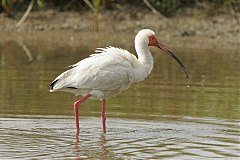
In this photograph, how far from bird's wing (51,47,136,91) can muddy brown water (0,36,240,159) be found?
56cm

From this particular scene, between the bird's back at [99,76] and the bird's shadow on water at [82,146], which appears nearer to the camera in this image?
the bird's shadow on water at [82,146]

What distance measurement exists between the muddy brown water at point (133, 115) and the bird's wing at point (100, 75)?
563mm

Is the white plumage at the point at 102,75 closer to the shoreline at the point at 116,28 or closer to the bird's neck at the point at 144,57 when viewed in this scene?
the bird's neck at the point at 144,57

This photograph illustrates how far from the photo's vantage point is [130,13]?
22484 millimetres

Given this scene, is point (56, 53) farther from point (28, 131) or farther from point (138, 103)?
point (28, 131)

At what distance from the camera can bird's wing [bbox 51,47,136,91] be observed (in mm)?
11133

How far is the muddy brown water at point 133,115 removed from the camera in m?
9.73

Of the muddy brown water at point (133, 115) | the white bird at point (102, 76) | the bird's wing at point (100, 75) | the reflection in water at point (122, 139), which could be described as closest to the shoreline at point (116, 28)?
the muddy brown water at point (133, 115)

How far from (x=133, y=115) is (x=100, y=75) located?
1.26 m

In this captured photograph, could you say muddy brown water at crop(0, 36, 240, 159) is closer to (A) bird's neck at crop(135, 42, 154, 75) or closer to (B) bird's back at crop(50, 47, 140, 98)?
(B) bird's back at crop(50, 47, 140, 98)

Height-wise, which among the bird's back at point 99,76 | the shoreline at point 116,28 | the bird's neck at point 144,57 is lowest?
the bird's back at point 99,76

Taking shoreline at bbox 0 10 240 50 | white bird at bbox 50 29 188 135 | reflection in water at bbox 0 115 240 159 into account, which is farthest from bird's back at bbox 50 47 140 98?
shoreline at bbox 0 10 240 50

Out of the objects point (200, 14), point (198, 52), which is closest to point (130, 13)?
point (200, 14)

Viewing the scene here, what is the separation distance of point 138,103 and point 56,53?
19.8 ft
